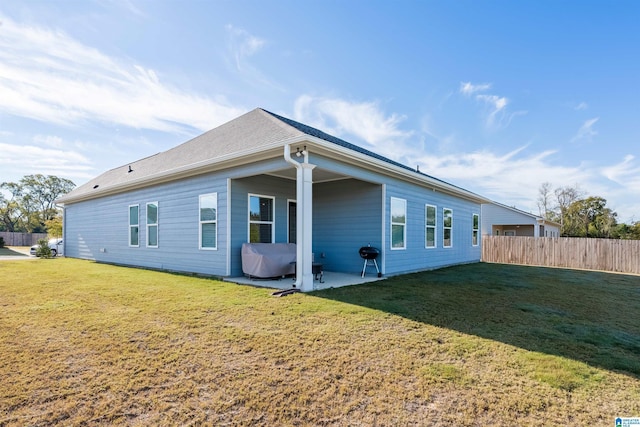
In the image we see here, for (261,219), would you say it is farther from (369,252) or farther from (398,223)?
(398,223)

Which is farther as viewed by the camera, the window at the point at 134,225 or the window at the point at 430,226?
the window at the point at 134,225

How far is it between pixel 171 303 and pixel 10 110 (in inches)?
461

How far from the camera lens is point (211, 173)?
28.1 ft

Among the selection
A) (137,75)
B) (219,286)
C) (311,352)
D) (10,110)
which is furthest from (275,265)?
(10,110)

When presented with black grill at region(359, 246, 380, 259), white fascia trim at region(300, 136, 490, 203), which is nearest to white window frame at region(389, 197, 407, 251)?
white fascia trim at region(300, 136, 490, 203)

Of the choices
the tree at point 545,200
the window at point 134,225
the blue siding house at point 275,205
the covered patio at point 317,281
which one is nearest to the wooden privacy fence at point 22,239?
the blue siding house at point 275,205

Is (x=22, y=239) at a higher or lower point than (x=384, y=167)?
lower

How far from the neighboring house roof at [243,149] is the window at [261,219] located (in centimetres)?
135

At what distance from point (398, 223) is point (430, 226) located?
7.55ft

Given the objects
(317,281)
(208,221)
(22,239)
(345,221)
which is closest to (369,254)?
(345,221)

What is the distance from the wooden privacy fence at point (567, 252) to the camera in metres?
12.4

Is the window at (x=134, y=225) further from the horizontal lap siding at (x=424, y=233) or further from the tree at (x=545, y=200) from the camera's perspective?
the tree at (x=545, y=200)

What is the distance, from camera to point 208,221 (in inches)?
337

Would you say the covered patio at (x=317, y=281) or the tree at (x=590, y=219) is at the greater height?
the tree at (x=590, y=219)
